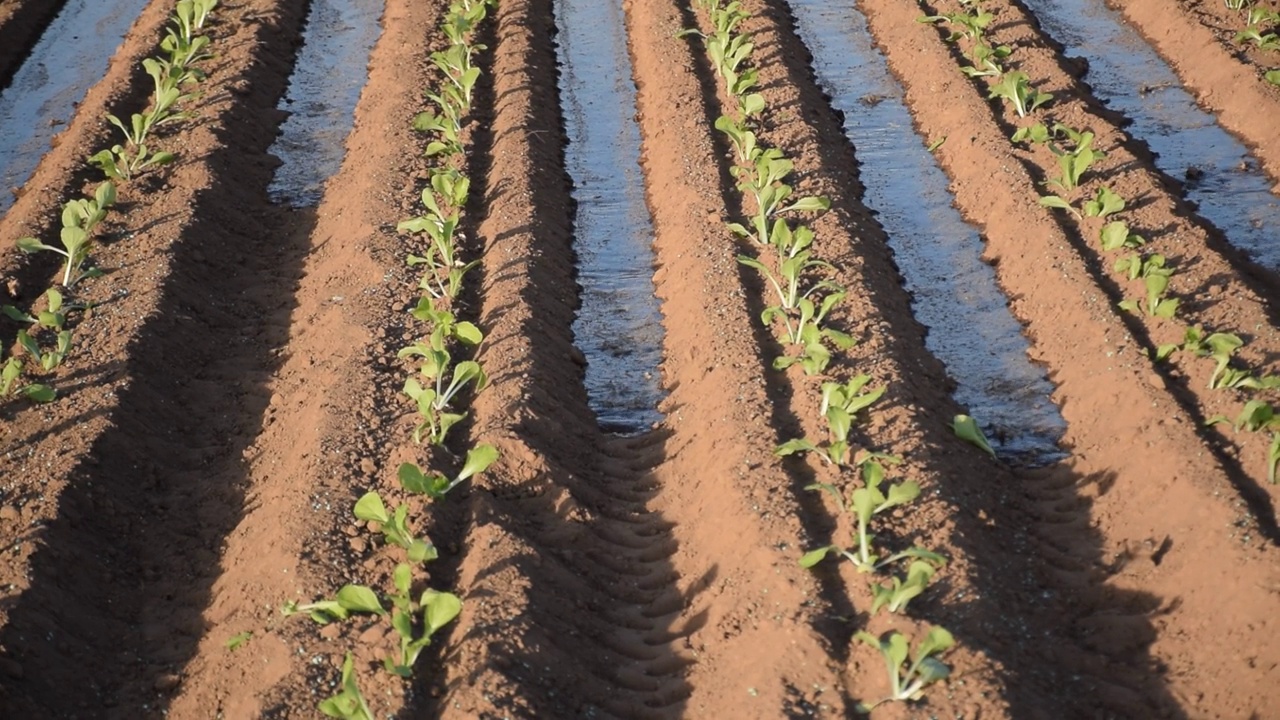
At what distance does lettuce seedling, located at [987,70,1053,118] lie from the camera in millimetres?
8297

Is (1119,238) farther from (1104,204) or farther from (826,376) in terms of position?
(826,376)

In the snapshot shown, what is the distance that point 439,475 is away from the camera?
5.06 meters

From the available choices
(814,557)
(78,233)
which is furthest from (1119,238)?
(78,233)

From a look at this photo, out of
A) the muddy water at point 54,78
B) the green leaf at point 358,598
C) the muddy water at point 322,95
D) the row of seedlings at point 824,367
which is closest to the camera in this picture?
the row of seedlings at point 824,367

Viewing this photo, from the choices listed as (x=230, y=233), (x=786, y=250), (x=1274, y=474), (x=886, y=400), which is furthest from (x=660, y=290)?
(x=1274, y=474)

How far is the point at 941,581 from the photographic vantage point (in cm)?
452

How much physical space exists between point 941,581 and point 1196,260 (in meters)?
2.99

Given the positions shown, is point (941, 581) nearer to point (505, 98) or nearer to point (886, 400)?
point (886, 400)

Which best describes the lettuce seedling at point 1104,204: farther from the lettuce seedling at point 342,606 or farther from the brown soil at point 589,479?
the lettuce seedling at point 342,606

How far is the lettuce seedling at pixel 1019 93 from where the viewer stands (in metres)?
8.30

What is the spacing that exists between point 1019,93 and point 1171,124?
1.13 metres

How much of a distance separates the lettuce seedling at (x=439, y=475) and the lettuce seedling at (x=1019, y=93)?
4926mm

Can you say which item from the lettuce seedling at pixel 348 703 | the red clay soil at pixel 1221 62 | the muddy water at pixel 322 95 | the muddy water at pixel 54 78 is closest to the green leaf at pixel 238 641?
the lettuce seedling at pixel 348 703

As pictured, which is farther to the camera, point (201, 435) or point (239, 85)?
point (239, 85)
